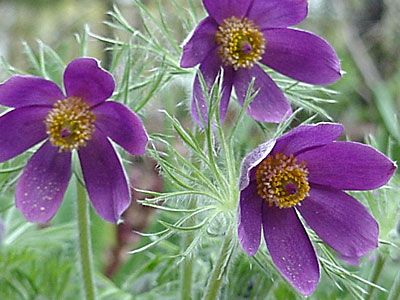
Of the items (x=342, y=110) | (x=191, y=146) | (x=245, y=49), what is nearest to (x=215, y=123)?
(x=191, y=146)

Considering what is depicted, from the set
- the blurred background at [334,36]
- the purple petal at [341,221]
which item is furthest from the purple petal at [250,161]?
the blurred background at [334,36]

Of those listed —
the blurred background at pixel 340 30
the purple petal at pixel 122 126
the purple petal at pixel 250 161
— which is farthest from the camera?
the blurred background at pixel 340 30

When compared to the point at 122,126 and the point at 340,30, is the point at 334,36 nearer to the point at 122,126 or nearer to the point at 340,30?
the point at 340,30

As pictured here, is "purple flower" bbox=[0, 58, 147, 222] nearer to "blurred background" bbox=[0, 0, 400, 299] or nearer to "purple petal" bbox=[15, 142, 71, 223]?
"purple petal" bbox=[15, 142, 71, 223]

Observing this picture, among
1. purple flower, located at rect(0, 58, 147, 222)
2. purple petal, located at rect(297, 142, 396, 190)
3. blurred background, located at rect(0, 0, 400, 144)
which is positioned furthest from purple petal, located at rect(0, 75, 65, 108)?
blurred background, located at rect(0, 0, 400, 144)

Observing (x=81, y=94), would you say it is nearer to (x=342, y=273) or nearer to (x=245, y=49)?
(x=245, y=49)

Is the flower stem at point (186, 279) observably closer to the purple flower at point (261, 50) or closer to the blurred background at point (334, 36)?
the purple flower at point (261, 50)
